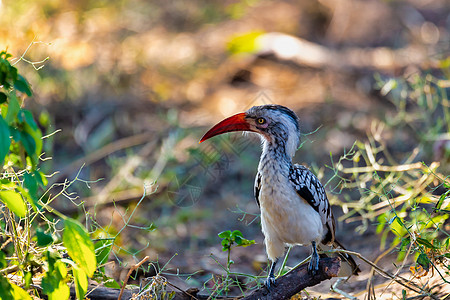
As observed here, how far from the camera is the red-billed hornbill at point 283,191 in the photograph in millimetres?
2932

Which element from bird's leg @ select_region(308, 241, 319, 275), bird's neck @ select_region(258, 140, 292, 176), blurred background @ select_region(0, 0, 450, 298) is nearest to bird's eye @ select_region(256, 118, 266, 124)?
bird's neck @ select_region(258, 140, 292, 176)

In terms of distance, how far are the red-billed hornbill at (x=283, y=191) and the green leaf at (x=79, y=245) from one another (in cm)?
104

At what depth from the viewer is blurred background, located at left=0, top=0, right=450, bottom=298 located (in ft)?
16.7

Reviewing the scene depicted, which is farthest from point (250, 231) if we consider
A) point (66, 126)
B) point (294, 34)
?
point (294, 34)

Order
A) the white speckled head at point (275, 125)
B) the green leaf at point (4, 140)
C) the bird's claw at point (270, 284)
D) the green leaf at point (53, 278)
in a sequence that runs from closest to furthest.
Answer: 1. the green leaf at point (4, 140)
2. the green leaf at point (53, 278)
3. the bird's claw at point (270, 284)
4. the white speckled head at point (275, 125)

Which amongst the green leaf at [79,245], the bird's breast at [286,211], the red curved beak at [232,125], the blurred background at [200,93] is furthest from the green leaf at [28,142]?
the blurred background at [200,93]

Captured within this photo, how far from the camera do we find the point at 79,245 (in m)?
2.10

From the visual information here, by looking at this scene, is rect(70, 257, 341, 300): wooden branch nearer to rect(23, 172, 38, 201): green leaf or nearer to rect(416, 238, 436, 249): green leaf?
rect(416, 238, 436, 249): green leaf

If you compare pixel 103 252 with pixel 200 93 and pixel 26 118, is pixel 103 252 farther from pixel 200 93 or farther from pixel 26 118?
pixel 200 93

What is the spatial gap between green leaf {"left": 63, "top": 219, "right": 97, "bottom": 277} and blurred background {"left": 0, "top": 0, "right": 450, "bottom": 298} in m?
1.84

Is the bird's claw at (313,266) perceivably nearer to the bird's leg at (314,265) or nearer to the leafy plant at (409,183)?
the bird's leg at (314,265)

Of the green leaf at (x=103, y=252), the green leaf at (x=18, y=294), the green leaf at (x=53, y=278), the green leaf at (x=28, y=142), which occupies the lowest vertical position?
the green leaf at (x=103, y=252)

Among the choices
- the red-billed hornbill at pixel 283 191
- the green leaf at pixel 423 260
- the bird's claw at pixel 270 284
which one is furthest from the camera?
the red-billed hornbill at pixel 283 191

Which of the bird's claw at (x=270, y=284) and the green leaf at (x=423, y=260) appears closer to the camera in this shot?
the green leaf at (x=423, y=260)
